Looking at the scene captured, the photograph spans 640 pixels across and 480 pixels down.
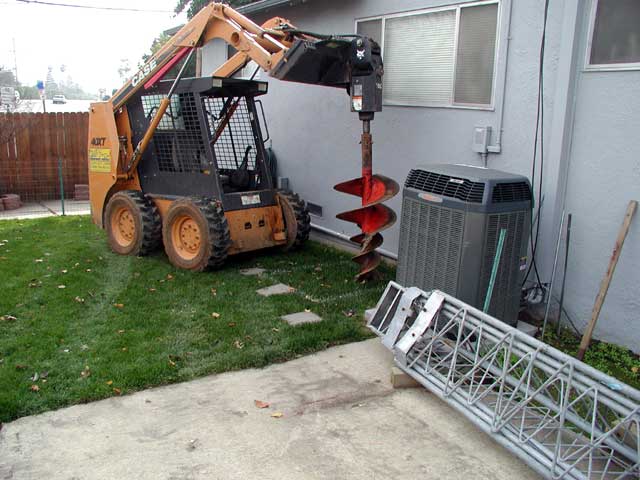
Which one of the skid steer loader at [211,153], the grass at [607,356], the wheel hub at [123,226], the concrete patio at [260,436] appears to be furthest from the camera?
the wheel hub at [123,226]

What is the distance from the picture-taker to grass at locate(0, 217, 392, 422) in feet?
14.8

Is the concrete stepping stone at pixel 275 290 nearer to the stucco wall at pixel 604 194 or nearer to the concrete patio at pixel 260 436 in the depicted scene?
the concrete patio at pixel 260 436

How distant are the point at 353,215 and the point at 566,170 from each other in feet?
7.63

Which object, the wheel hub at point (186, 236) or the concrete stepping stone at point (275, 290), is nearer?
the concrete stepping stone at point (275, 290)

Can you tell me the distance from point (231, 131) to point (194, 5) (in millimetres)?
18397

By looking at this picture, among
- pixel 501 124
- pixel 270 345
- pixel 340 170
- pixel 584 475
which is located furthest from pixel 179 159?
pixel 584 475

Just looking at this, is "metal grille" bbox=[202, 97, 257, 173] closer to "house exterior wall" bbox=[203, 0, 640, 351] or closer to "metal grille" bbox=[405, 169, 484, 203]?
"house exterior wall" bbox=[203, 0, 640, 351]

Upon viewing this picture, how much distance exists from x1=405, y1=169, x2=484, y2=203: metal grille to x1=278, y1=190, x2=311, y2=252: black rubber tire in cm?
276

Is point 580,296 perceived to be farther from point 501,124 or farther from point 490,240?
point 501,124

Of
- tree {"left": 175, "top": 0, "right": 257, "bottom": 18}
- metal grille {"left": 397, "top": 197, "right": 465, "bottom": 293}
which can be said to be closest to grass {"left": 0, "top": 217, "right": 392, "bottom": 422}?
metal grille {"left": 397, "top": 197, "right": 465, "bottom": 293}

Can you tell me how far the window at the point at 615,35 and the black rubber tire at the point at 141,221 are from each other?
560cm

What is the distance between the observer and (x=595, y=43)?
5074mm

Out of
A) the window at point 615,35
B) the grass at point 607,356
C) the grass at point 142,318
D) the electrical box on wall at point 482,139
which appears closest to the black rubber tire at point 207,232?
the grass at point 142,318

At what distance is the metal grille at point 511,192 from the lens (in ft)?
15.4
